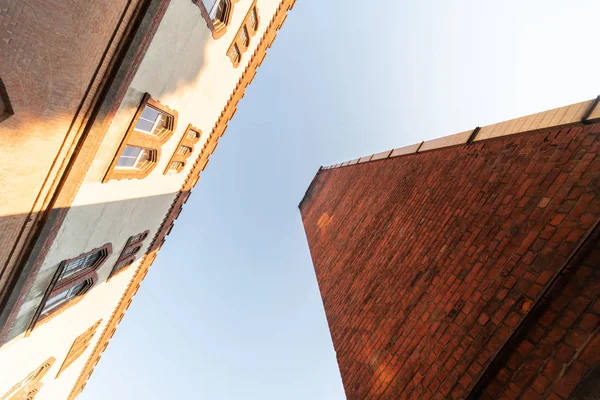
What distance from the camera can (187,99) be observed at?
10.8 metres

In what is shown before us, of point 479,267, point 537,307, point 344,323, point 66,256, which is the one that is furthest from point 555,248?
point 66,256

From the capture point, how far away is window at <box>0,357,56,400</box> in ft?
33.5

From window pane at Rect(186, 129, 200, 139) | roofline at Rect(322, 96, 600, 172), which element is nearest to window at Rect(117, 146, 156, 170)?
window pane at Rect(186, 129, 200, 139)

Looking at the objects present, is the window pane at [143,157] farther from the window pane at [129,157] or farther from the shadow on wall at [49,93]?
the shadow on wall at [49,93]

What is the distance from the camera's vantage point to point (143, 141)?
9.40m

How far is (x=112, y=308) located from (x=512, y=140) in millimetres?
20931

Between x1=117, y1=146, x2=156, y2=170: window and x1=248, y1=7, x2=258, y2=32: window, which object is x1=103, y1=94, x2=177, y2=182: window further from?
x1=248, y1=7, x2=258, y2=32: window

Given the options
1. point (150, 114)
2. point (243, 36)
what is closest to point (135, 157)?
point (150, 114)

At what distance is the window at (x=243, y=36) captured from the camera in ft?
41.8

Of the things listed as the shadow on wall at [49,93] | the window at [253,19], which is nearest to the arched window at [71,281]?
the shadow on wall at [49,93]

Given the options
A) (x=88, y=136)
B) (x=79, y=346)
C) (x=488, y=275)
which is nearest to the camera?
(x=488, y=275)

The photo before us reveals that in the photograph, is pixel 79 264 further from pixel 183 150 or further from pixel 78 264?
pixel 183 150

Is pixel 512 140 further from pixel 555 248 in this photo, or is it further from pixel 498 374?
pixel 498 374

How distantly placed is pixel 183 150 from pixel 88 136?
23.6ft
